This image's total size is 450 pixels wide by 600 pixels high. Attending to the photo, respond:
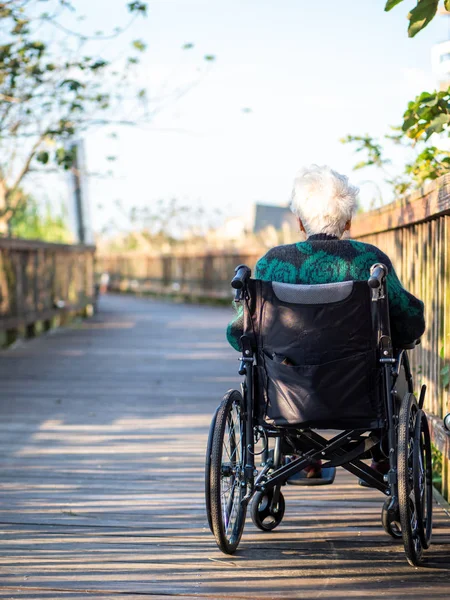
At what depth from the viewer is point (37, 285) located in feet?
40.9

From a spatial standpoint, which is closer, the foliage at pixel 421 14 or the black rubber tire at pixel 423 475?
the foliage at pixel 421 14

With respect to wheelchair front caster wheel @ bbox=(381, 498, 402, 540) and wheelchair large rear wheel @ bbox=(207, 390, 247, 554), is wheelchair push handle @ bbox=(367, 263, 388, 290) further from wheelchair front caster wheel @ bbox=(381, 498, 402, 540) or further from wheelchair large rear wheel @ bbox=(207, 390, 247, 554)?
wheelchair front caster wheel @ bbox=(381, 498, 402, 540)

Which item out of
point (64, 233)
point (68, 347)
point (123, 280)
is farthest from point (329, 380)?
point (123, 280)

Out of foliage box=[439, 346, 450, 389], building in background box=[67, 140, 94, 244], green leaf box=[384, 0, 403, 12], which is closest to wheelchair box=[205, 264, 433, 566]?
foliage box=[439, 346, 450, 389]

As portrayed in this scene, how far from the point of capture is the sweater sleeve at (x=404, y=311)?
3.30 meters

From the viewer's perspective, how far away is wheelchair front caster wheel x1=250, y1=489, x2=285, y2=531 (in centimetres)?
365

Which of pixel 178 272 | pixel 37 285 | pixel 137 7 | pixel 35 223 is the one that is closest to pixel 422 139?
pixel 137 7

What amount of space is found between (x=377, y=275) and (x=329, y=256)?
285 mm

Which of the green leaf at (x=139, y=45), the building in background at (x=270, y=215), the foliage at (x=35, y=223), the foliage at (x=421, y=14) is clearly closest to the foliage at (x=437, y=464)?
the foliage at (x=421, y=14)

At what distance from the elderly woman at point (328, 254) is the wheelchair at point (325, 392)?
0.13 m

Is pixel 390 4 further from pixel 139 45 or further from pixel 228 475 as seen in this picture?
pixel 139 45

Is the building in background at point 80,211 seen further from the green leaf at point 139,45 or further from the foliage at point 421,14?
the foliage at point 421,14

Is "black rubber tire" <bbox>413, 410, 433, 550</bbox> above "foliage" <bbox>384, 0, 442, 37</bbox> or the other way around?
the other way around

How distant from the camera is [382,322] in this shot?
317cm
